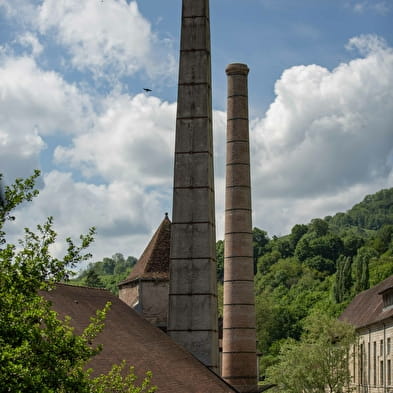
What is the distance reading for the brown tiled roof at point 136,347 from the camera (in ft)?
64.5

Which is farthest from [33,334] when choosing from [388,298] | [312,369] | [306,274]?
[306,274]

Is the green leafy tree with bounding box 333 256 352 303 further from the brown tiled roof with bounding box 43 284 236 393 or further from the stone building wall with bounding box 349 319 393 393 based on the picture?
the brown tiled roof with bounding box 43 284 236 393

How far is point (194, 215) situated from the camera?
76.7ft

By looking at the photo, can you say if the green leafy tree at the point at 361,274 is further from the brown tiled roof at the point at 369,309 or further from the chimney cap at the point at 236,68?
the chimney cap at the point at 236,68

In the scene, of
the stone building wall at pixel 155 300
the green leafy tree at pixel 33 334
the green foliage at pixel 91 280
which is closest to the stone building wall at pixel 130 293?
the stone building wall at pixel 155 300

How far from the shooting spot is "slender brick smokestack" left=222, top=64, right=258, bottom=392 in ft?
118

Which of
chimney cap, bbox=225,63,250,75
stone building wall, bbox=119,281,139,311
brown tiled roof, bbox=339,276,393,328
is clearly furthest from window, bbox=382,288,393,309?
stone building wall, bbox=119,281,139,311

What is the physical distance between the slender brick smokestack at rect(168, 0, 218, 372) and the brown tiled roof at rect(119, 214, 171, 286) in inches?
301

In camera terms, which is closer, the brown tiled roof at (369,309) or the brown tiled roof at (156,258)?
the brown tiled roof at (156,258)

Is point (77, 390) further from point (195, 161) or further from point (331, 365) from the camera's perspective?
point (331, 365)

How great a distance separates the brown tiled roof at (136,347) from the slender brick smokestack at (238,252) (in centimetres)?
1351

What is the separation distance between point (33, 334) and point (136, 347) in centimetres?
883

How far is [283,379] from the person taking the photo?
50.5 metres

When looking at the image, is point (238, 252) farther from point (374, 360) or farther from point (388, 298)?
point (374, 360)
